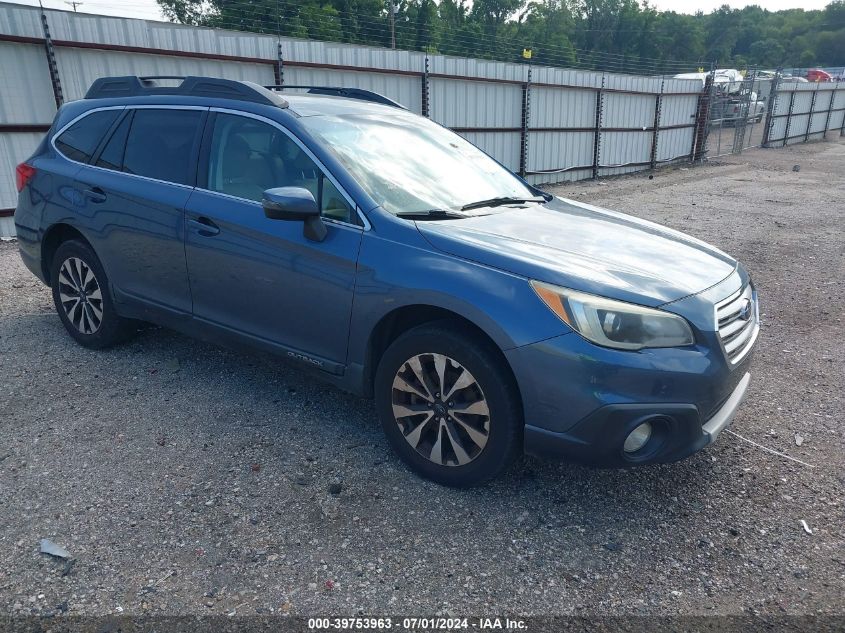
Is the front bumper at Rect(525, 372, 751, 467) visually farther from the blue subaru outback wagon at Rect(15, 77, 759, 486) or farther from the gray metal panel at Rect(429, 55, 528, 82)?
the gray metal panel at Rect(429, 55, 528, 82)

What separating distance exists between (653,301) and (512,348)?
629 mm

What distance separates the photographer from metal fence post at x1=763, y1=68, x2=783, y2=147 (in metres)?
25.1

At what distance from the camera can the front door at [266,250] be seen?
3.27 meters

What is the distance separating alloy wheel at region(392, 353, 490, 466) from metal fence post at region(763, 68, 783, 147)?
27064 mm

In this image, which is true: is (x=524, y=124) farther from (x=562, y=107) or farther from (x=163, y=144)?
(x=163, y=144)

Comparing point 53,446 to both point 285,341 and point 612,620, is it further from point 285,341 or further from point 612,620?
point 612,620

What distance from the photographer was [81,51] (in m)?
8.78

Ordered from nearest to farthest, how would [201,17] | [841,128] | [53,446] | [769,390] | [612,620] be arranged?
1. [612,620]
2. [53,446]
3. [769,390]
4. [201,17]
5. [841,128]

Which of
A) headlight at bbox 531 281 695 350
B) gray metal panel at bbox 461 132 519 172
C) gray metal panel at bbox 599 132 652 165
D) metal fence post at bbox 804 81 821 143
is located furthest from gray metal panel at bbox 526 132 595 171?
metal fence post at bbox 804 81 821 143

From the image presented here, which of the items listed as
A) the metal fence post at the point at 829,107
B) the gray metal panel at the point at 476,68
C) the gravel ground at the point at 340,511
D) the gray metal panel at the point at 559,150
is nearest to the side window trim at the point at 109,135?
the gravel ground at the point at 340,511

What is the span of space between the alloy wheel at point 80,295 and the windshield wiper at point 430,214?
2509 millimetres

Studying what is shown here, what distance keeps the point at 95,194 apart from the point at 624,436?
3682 mm

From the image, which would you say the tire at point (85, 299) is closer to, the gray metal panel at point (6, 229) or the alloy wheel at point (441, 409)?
the alloy wheel at point (441, 409)

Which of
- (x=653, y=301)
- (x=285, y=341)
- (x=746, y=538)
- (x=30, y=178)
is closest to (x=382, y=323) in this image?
(x=285, y=341)
